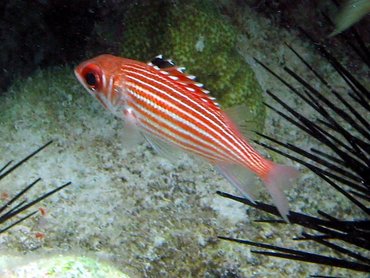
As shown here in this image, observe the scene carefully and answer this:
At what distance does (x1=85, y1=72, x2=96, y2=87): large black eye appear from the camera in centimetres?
281

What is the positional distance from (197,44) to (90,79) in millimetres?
2214

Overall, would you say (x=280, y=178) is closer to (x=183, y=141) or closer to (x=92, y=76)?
(x=183, y=141)

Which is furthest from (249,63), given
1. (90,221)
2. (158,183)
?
(90,221)

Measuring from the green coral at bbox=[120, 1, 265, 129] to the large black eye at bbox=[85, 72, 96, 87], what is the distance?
2.07 metres

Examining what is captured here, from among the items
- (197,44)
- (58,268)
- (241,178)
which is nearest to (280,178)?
(241,178)

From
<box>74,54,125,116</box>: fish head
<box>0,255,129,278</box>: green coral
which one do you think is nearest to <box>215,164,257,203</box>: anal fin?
<box>74,54,125,116</box>: fish head

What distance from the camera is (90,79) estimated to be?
2.82 meters

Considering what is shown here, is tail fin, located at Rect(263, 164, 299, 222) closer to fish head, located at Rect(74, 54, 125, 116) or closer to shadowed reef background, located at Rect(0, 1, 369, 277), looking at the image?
fish head, located at Rect(74, 54, 125, 116)

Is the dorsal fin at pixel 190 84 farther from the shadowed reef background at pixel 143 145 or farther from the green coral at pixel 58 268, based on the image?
the shadowed reef background at pixel 143 145

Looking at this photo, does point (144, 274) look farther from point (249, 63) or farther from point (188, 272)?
point (249, 63)

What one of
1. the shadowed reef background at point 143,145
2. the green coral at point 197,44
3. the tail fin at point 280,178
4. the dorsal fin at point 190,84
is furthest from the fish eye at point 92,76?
the green coral at point 197,44

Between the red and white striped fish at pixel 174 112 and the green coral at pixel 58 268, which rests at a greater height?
the red and white striped fish at pixel 174 112

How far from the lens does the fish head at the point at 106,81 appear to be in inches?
111

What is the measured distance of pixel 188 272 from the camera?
12.6 feet
